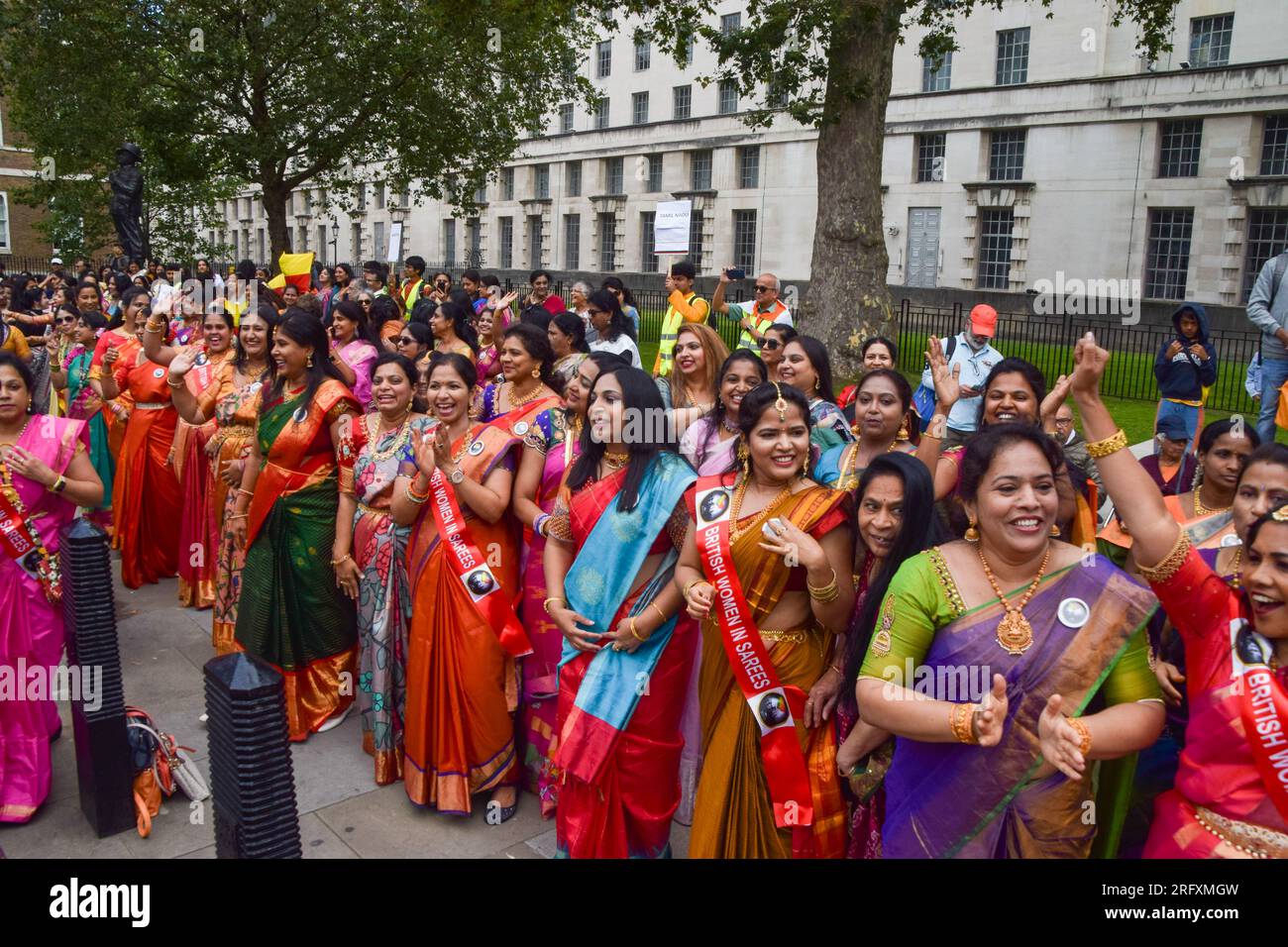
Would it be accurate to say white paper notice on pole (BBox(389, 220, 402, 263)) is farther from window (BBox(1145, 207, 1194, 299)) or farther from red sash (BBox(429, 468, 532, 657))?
window (BBox(1145, 207, 1194, 299))

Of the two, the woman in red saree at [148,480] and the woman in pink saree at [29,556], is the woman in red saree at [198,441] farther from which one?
the woman in pink saree at [29,556]

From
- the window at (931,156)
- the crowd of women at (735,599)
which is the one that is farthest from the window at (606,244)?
the crowd of women at (735,599)

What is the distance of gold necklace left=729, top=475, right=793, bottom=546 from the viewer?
10.4ft

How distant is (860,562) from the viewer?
127 inches

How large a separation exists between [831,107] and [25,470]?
1025 cm

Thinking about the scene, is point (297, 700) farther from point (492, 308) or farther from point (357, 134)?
point (357, 134)

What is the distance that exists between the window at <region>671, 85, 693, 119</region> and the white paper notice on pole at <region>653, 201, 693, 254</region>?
28.7 m

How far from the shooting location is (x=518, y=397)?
4.89 meters

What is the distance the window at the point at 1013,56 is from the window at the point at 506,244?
876 inches

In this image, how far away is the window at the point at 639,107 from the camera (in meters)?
38.8

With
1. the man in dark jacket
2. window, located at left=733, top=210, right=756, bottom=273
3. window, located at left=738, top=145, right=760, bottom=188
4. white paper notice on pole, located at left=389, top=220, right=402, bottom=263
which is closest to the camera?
the man in dark jacket

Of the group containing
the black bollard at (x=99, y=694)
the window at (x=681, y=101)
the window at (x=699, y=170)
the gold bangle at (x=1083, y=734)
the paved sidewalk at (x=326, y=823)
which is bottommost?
the paved sidewalk at (x=326, y=823)

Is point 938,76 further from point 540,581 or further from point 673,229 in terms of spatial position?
point 540,581

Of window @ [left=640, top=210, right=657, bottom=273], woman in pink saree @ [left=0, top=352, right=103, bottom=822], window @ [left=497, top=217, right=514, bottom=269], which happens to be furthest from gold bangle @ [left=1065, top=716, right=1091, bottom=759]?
window @ [left=497, top=217, right=514, bottom=269]
